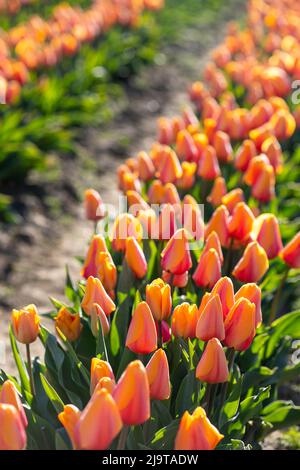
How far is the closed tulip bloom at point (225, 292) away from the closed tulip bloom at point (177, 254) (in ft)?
1.17

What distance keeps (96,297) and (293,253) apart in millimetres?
798

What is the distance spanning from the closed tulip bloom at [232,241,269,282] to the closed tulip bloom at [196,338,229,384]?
2.03 feet

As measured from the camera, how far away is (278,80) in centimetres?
557

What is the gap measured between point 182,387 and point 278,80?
3.50m

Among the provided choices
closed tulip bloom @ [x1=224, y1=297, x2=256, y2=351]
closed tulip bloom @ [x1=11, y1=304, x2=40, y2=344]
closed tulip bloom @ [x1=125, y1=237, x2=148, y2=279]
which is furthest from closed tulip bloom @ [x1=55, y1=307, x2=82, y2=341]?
closed tulip bloom @ [x1=224, y1=297, x2=256, y2=351]

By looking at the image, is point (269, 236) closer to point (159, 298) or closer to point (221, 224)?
point (221, 224)

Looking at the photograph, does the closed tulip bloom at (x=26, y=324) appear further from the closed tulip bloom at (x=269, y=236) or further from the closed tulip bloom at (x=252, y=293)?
the closed tulip bloom at (x=269, y=236)

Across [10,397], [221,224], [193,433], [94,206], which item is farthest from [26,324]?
[94,206]

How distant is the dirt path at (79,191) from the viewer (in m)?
4.74

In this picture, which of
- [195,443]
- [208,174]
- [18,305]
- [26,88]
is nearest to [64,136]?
[26,88]

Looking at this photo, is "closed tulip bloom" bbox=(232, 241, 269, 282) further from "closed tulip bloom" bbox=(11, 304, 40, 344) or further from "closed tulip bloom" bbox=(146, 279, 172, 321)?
"closed tulip bloom" bbox=(11, 304, 40, 344)

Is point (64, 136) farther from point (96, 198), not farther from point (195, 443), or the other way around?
point (195, 443)

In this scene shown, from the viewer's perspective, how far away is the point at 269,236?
3.07m

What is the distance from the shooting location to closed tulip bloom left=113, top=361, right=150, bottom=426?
190 centimetres
